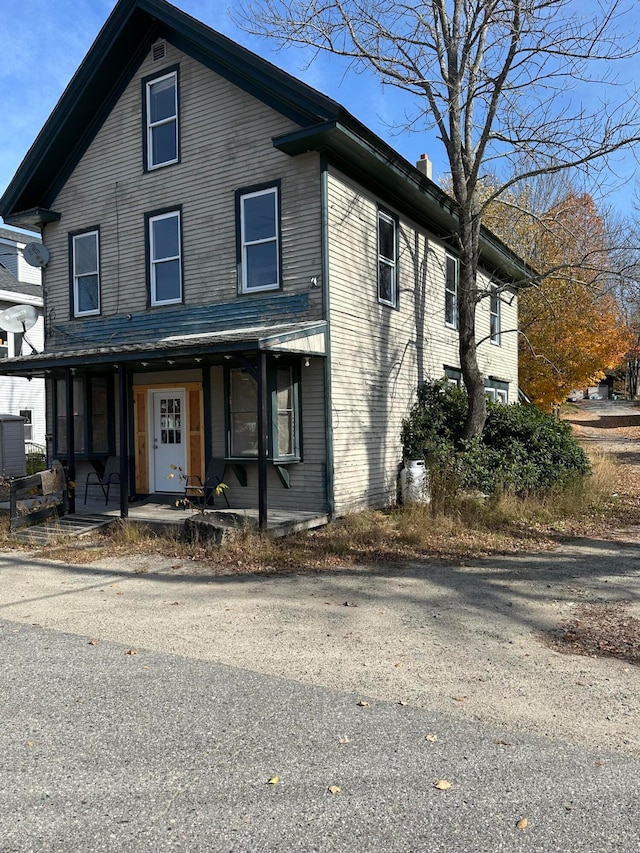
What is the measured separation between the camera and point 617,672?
15.5 feet

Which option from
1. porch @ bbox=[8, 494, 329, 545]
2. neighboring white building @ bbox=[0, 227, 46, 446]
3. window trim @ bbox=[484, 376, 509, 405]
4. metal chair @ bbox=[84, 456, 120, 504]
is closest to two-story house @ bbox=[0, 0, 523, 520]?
metal chair @ bbox=[84, 456, 120, 504]

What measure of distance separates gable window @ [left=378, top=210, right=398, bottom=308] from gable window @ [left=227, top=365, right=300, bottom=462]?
2.96 metres

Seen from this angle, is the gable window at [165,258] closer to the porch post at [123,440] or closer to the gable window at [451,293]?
the porch post at [123,440]

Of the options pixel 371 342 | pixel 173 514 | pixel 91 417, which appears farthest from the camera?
pixel 91 417

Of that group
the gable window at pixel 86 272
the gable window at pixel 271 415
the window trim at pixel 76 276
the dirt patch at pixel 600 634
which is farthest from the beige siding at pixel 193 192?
the dirt patch at pixel 600 634

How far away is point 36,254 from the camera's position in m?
14.1

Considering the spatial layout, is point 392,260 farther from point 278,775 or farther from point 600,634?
point 278,775

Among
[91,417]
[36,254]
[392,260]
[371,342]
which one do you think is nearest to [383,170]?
[392,260]

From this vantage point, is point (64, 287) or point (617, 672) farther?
point (64, 287)

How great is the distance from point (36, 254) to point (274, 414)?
727cm

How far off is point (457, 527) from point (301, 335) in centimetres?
384

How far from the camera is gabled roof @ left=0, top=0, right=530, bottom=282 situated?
10.5 metres

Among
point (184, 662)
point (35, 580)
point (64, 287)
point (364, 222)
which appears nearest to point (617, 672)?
point (184, 662)

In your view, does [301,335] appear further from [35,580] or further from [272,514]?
[35,580]
